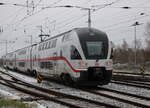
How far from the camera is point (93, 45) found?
16.2 meters

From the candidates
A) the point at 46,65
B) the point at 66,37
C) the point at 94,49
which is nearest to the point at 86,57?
the point at 94,49

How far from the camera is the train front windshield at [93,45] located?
16016 millimetres

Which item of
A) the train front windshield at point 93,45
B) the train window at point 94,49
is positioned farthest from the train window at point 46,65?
the train window at point 94,49

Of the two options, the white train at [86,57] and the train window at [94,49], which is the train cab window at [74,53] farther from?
the train window at [94,49]

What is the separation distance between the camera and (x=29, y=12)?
25156 mm

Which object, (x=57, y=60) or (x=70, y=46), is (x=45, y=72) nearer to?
(x=57, y=60)

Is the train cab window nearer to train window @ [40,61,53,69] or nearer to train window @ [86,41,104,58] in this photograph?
train window @ [86,41,104,58]

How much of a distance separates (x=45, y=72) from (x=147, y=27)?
52529 mm

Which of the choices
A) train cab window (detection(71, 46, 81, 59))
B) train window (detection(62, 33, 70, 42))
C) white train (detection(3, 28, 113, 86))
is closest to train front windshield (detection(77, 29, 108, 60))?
white train (detection(3, 28, 113, 86))

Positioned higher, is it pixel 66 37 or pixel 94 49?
pixel 66 37

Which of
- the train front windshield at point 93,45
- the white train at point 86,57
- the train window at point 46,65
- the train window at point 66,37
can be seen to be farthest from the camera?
→ the train window at point 46,65

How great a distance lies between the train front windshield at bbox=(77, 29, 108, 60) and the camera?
1602 cm

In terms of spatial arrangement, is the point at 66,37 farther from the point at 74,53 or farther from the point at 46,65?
the point at 46,65

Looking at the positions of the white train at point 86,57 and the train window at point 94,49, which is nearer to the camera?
the white train at point 86,57
